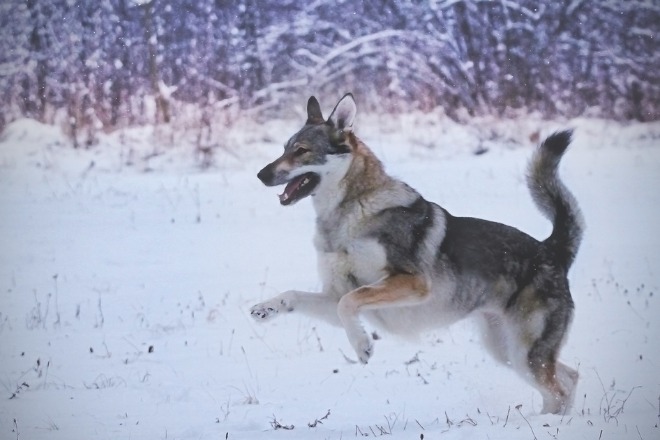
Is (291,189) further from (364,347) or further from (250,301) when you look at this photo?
(250,301)

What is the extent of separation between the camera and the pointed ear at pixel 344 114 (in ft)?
15.0

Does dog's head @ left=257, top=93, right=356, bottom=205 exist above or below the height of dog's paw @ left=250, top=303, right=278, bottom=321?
above

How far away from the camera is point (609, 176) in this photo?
38.3 ft

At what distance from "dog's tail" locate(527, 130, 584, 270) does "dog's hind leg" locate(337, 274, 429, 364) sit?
1044 millimetres

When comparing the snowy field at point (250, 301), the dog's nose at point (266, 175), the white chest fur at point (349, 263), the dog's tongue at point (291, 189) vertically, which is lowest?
the snowy field at point (250, 301)

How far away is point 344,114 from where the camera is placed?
15.2 feet

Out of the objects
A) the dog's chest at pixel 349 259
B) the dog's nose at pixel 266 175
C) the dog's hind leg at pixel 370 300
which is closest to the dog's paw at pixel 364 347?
the dog's hind leg at pixel 370 300

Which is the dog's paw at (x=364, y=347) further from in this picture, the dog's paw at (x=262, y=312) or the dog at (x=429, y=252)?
the dog's paw at (x=262, y=312)

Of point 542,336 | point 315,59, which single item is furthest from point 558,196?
point 315,59

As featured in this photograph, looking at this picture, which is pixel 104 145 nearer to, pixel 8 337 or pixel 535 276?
pixel 8 337

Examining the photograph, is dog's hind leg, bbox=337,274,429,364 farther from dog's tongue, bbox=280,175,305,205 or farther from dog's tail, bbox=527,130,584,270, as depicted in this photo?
dog's tail, bbox=527,130,584,270

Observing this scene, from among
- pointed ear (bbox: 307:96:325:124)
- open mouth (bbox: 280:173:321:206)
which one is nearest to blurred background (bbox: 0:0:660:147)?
pointed ear (bbox: 307:96:325:124)

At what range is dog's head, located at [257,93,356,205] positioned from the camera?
4.50 metres

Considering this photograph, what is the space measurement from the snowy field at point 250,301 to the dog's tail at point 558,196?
966 mm
